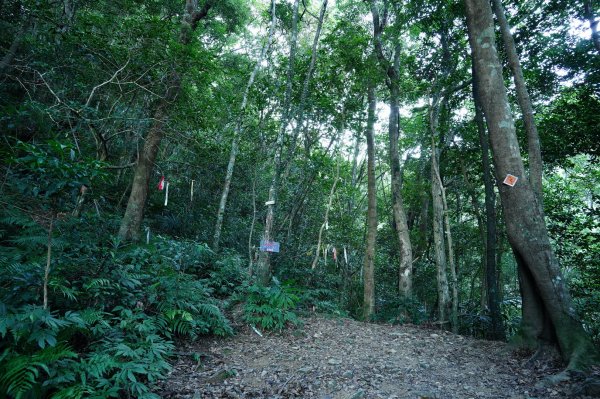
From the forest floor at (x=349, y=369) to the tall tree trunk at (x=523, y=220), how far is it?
1.75ft

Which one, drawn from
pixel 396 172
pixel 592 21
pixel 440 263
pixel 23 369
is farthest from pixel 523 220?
pixel 23 369

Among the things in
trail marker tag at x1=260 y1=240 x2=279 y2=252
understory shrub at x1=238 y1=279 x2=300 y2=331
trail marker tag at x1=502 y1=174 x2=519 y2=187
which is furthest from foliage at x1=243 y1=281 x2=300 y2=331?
trail marker tag at x1=502 y1=174 x2=519 y2=187

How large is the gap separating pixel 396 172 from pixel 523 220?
5332mm

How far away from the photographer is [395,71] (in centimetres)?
1035

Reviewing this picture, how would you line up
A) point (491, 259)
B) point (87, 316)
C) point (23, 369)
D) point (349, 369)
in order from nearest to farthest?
point (23, 369) → point (87, 316) → point (349, 369) → point (491, 259)

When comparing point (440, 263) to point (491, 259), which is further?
point (440, 263)

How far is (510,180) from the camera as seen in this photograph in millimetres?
5172

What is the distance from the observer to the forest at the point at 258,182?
3.83 m

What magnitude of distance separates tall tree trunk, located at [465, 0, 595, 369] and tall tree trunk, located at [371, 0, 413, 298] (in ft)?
13.9

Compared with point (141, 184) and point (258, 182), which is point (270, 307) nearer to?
point (141, 184)

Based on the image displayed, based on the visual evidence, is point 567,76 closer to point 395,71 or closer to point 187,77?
point 395,71

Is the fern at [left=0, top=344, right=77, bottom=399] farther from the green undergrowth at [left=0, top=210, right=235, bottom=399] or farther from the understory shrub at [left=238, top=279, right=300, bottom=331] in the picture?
the understory shrub at [left=238, top=279, right=300, bottom=331]

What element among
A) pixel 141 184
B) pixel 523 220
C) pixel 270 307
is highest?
pixel 141 184

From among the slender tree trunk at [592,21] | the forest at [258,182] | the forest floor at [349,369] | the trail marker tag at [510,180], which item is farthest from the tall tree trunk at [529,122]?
the slender tree trunk at [592,21]
